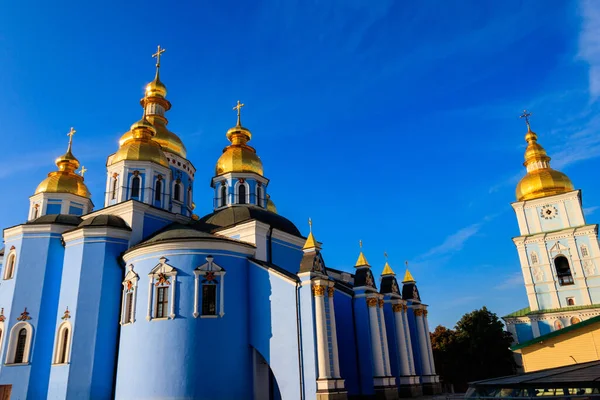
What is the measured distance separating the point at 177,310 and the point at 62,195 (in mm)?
11003

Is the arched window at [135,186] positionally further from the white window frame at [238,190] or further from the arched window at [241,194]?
the arched window at [241,194]

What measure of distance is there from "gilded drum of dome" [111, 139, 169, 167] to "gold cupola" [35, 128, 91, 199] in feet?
10.9

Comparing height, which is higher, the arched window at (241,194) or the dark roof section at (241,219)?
the arched window at (241,194)

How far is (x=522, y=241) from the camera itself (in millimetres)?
32500

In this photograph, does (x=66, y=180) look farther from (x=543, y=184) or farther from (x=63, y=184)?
(x=543, y=184)

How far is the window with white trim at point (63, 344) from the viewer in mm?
16859

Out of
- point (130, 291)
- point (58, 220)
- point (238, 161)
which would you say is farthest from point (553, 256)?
point (58, 220)

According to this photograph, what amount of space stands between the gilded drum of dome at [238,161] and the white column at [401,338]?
957 cm

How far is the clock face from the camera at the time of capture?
105 feet

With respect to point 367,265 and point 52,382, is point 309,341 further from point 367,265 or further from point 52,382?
point 52,382

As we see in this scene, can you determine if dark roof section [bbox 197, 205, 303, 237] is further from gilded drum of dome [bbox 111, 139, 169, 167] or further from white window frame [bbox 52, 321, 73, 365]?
white window frame [bbox 52, 321, 73, 365]

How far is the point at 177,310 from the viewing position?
1608 centimetres

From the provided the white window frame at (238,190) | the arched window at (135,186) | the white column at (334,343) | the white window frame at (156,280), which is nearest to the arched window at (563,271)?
the white window frame at (238,190)

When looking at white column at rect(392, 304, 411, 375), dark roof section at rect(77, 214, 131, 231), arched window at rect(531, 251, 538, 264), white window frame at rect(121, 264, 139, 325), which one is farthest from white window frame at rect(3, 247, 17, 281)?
arched window at rect(531, 251, 538, 264)
